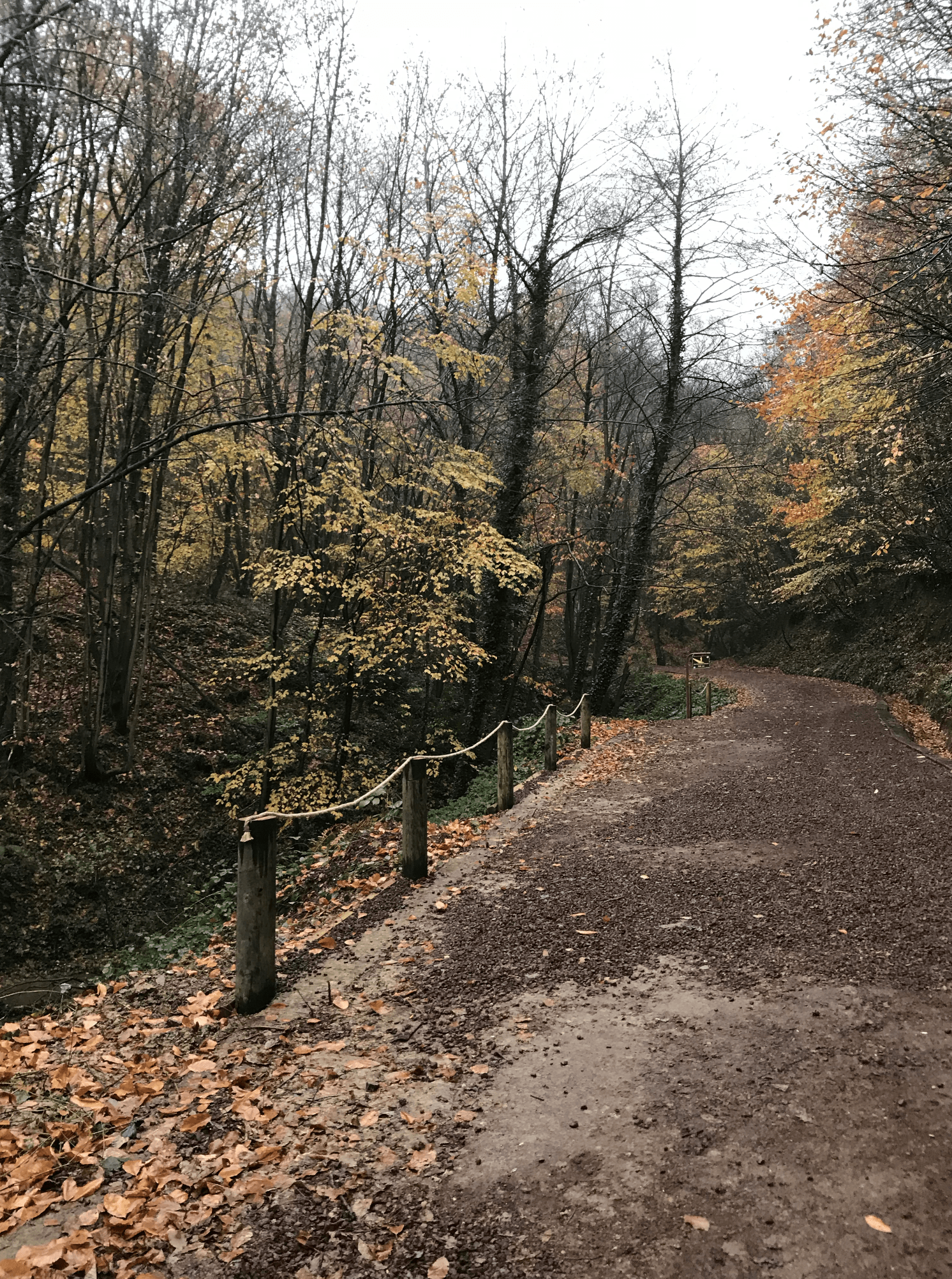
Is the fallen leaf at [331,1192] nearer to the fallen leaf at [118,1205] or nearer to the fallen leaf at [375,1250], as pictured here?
the fallen leaf at [375,1250]

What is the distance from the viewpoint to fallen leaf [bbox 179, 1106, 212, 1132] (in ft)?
11.2

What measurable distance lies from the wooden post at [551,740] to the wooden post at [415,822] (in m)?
4.84

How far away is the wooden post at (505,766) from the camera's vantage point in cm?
906

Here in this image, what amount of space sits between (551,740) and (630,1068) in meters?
7.81

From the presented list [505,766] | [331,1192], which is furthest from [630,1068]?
[505,766]

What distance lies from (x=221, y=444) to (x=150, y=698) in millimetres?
5280

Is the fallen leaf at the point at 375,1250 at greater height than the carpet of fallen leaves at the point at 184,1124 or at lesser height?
greater

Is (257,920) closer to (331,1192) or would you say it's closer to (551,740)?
(331,1192)

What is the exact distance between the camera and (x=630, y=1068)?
12.2ft

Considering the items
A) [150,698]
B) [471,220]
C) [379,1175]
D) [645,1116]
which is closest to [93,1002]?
[379,1175]

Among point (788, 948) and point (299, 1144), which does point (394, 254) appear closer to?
point (788, 948)

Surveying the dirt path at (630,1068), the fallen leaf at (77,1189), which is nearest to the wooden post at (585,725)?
the dirt path at (630,1068)

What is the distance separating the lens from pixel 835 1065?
3547 mm

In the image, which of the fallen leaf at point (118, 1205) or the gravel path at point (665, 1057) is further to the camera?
the fallen leaf at point (118, 1205)
